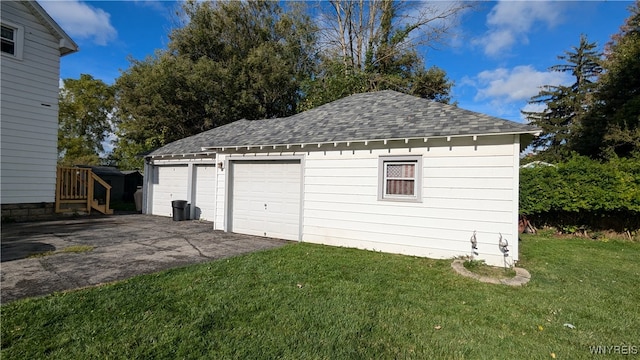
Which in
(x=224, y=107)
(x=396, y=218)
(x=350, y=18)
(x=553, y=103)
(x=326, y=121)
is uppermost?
(x=350, y=18)

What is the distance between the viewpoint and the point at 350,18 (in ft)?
64.6

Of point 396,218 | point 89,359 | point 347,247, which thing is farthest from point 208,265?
point 396,218

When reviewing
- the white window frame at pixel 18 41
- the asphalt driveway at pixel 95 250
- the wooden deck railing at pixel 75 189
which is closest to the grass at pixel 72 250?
the asphalt driveway at pixel 95 250

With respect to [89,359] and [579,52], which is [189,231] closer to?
[89,359]

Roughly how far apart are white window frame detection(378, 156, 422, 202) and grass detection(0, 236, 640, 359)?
176cm

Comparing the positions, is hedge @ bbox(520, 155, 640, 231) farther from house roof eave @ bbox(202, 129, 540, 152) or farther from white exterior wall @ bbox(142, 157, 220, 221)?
white exterior wall @ bbox(142, 157, 220, 221)

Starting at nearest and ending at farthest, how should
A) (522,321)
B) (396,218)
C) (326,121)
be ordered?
1. (522,321)
2. (396,218)
3. (326,121)

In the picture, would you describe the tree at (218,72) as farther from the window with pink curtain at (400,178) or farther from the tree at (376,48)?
the window with pink curtain at (400,178)

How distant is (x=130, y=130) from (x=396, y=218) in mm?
19897

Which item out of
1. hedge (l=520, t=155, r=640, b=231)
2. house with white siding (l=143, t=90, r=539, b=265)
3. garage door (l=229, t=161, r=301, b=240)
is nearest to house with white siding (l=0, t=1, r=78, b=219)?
house with white siding (l=143, t=90, r=539, b=265)

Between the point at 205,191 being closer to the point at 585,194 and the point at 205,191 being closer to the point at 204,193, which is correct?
the point at 204,193

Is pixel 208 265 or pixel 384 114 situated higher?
pixel 384 114

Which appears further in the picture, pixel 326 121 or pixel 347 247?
pixel 326 121

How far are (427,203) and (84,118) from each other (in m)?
33.7
